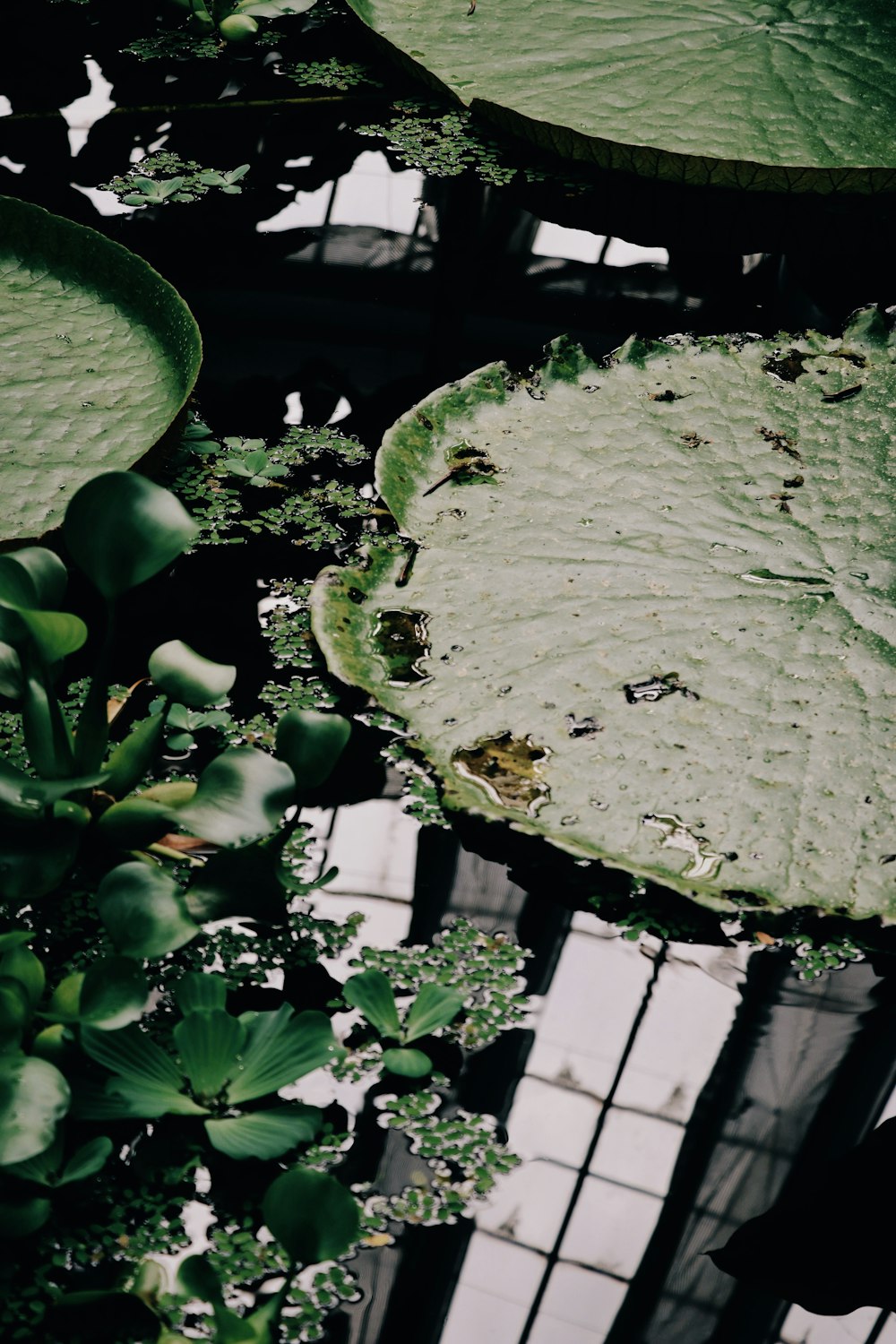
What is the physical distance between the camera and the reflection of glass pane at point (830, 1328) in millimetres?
945

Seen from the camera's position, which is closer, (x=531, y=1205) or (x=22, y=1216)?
(x=22, y=1216)

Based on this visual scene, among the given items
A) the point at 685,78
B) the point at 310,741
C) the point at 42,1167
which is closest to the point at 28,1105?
the point at 42,1167

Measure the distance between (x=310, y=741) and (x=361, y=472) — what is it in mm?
669

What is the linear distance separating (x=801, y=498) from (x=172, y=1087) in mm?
987

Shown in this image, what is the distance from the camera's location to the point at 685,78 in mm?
2240

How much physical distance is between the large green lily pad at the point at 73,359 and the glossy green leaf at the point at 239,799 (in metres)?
0.42

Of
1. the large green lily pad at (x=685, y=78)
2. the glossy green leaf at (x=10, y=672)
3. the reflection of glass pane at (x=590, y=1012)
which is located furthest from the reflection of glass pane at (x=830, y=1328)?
the large green lily pad at (x=685, y=78)

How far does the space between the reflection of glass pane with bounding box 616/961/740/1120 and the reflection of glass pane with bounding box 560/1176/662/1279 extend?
0.08 m

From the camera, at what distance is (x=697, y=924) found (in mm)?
1214

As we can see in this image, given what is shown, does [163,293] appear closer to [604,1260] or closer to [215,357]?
[215,357]

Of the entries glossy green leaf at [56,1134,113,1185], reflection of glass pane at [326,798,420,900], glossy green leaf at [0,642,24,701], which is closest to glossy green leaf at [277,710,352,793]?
reflection of glass pane at [326,798,420,900]

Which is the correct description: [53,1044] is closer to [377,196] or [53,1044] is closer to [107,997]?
[107,997]

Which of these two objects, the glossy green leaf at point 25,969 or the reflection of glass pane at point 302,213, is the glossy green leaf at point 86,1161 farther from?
the reflection of glass pane at point 302,213

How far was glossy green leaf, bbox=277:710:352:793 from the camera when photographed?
1.12m
